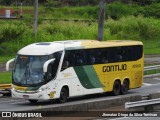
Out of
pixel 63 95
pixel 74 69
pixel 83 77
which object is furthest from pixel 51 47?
pixel 83 77

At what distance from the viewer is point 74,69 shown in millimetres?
28172

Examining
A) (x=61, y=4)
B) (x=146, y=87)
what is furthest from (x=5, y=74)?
(x=61, y=4)

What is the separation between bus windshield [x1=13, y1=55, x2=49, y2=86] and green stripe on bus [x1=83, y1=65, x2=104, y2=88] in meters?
3.30

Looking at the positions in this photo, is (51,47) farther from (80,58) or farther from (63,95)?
(63,95)

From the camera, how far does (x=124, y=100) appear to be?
82.7 feet

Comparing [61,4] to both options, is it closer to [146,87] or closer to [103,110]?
[146,87]

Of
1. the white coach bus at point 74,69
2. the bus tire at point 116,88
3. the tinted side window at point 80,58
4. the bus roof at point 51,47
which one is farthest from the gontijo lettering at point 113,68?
the tinted side window at point 80,58

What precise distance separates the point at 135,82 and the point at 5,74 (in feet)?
37.3

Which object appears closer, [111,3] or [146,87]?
[146,87]

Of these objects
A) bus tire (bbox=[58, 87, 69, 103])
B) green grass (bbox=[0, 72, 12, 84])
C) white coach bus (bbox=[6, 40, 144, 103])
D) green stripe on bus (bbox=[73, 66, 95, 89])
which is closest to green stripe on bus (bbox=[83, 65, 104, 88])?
white coach bus (bbox=[6, 40, 144, 103])

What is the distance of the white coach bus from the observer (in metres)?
26.4

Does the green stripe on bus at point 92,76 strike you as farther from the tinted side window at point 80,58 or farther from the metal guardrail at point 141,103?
the metal guardrail at point 141,103

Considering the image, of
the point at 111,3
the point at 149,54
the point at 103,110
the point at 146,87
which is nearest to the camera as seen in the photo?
the point at 103,110

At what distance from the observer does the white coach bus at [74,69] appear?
2644 centimetres
